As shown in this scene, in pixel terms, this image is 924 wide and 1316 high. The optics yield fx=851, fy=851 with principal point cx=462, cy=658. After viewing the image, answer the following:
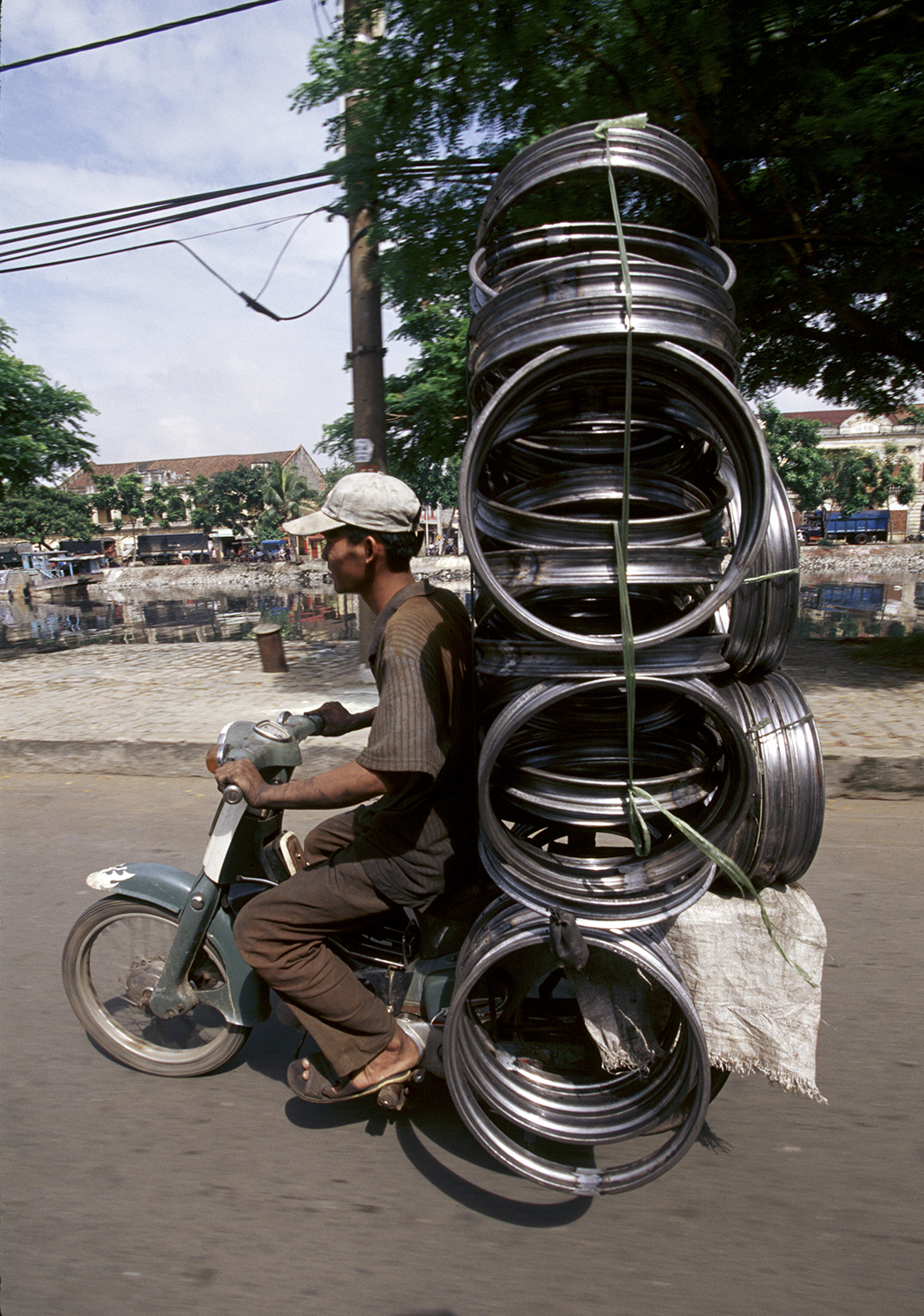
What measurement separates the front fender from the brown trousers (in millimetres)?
320

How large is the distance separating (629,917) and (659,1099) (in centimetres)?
58

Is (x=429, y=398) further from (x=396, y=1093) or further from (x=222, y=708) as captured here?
(x=396, y=1093)

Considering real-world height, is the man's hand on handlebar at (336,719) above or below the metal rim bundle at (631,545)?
below

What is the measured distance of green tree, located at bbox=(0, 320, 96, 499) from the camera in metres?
12.2

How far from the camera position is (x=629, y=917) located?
1.94 metres

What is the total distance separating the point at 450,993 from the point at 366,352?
20.0ft

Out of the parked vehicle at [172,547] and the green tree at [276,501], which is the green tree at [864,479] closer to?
the green tree at [276,501]

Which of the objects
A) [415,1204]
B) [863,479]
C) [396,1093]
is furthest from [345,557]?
[863,479]

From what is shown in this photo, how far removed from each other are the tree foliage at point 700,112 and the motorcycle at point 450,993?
4.58 meters

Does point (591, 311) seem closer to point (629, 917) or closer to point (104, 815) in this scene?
point (629, 917)

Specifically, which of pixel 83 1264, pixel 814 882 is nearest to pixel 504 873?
pixel 83 1264

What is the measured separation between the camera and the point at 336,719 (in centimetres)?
279

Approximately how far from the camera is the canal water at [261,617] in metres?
14.3

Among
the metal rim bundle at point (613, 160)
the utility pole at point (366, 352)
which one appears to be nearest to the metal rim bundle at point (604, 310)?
the metal rim bundle at point (613, 160)
